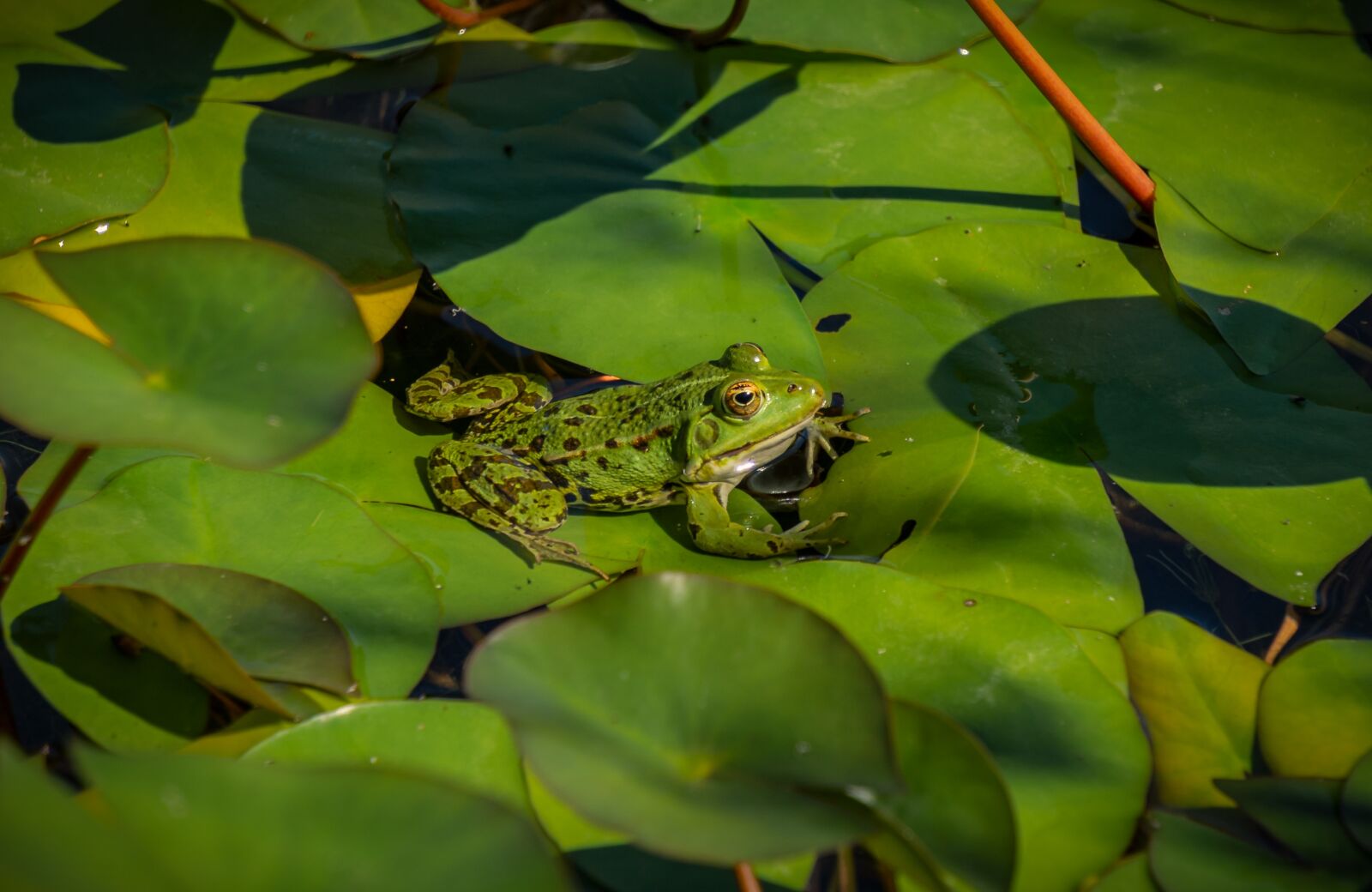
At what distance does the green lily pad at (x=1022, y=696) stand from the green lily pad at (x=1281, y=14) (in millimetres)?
3091

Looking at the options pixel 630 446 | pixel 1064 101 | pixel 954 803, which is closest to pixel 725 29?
pixel 1064 101

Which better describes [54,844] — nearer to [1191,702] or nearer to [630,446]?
[630,446]

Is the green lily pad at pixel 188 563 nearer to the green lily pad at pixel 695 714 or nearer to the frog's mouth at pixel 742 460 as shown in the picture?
the green lily pad at pixel 695 714

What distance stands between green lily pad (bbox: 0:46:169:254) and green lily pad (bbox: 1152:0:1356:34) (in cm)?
452

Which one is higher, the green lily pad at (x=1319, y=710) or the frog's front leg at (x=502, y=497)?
the frog's front leg at (x=502, y=497)

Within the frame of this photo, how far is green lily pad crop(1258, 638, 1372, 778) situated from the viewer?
2.43 m

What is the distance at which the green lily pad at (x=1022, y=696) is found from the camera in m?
2.28

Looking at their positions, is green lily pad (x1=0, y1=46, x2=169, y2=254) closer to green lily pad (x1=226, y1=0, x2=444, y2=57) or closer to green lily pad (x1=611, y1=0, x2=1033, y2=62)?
green lily pad (x1=226, y1=0, x2=444, y2=57)

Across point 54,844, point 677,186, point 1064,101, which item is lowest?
point 54,844

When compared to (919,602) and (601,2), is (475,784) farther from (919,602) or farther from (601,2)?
(601,2)

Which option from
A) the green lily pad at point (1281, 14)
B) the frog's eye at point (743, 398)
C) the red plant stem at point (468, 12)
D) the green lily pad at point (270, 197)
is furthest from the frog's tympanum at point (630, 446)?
the green lily pad at point (1281, 14)

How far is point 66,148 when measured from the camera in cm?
363

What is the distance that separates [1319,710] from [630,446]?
7.46 feet

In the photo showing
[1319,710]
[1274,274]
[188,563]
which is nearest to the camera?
[1319,710]
